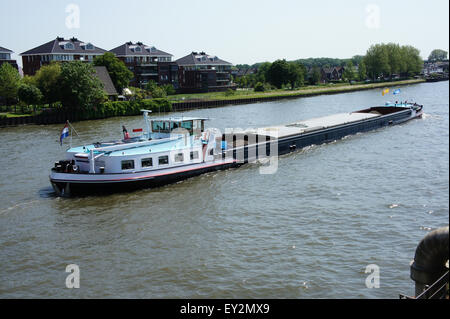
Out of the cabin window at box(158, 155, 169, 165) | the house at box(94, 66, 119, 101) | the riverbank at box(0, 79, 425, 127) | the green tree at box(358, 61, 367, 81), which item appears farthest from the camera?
the green tree at box(358, 61, 367, 81)

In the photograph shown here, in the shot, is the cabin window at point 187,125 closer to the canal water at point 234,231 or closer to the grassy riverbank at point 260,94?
the canal water at point 234,231

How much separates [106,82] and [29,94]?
1705 centimetres

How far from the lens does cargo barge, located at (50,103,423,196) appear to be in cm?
2555

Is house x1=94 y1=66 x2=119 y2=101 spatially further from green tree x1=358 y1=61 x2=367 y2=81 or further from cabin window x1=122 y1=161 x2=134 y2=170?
green tree x1=358 y1=61 x2=367 y2=81

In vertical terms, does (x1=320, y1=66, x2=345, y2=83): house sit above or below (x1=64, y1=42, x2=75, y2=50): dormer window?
below

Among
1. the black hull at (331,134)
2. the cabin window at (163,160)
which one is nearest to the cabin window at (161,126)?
the cabin window at (163,160)

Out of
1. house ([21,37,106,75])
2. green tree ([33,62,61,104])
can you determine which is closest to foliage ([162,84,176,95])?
house ([21,37,106,75])

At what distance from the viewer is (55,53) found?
299 ft

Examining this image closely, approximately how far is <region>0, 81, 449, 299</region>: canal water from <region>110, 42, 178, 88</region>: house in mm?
77211

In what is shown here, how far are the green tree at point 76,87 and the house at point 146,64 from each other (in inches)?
1625

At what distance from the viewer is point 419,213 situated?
71.0 ft
